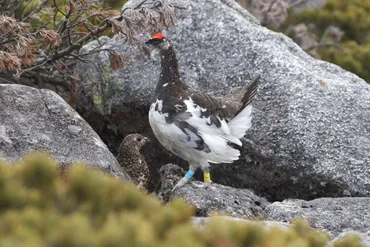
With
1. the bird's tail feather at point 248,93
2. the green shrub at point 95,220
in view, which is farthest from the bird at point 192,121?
the green shrub at point 95,220

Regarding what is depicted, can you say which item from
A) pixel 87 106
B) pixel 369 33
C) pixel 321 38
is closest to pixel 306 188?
pixel 87 106

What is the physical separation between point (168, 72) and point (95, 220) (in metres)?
4.44

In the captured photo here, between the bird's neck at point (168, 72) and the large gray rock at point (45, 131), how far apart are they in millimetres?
765

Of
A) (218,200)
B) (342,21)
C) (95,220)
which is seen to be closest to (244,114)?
(218,200)

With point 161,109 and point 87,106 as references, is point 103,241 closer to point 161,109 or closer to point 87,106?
point 161,109

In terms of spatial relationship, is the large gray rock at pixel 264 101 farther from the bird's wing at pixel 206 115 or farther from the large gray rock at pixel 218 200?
the large gray rock at pixel 218 200

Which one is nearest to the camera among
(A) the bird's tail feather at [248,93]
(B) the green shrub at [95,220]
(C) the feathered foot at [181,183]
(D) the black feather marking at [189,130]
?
(B) the green shrub at [95,220]

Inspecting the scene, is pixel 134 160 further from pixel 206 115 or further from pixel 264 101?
pixel 264 101

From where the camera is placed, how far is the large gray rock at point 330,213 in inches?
250

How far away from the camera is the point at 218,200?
655 centimetres

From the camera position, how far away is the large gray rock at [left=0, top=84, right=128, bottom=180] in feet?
22.1

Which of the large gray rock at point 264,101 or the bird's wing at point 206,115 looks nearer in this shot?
the bird's wing at point 206,115

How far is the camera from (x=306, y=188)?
307 inches

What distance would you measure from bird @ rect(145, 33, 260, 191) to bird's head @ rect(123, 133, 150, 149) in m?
0.67
